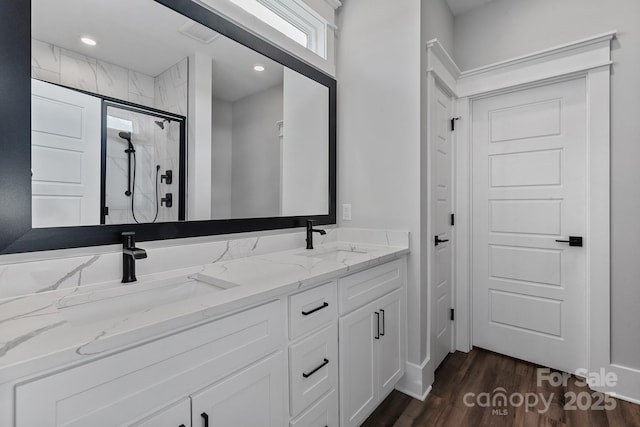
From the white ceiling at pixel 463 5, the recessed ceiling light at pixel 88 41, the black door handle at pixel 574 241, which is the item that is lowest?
the black door handle at pixel 574 241

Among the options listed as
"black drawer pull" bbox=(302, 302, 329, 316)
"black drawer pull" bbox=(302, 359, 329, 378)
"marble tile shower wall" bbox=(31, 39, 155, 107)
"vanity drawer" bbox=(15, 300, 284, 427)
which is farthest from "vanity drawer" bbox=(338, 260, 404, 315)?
"marble tile shower wall" bbox=(31, 39, 155, 107)

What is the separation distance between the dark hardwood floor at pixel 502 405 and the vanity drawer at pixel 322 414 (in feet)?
1.58

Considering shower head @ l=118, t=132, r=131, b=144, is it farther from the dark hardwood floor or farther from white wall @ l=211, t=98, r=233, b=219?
the dark hardwood floor

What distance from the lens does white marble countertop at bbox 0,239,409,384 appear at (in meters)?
0.62

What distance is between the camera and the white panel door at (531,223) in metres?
2.14

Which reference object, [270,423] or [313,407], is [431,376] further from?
[270,423]

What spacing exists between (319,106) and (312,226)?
0.89 meters

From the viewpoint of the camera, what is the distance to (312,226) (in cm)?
204

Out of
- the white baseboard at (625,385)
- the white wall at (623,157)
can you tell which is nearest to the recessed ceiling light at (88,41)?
the white wall at (623,157)

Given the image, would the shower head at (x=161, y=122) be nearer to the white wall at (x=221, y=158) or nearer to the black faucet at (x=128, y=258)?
the white wall at (x=221, y=158)

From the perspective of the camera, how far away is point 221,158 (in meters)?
1.59

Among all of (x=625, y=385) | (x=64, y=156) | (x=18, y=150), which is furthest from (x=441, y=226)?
(x=18, y=150)

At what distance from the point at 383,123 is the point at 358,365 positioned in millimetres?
1521

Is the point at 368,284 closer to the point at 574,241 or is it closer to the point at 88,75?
the point at 88,75
